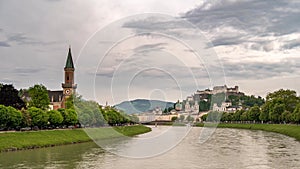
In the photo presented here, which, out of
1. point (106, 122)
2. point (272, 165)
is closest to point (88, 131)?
point (106, 122)

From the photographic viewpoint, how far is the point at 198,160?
1580 inches

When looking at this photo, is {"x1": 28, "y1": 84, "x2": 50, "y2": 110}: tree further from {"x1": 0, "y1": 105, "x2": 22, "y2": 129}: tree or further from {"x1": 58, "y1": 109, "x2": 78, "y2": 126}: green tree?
{"x1": 0, "y1": 105, "x2": 22, "y2": 129}: tree

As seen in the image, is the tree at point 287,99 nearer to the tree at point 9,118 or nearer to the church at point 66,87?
the church at point 66,87

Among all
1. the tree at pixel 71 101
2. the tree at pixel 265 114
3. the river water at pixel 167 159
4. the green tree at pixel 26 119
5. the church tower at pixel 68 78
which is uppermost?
the church tower at pixel 68 78

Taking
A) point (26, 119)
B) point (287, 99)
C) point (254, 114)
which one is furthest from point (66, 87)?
point (26, 119)

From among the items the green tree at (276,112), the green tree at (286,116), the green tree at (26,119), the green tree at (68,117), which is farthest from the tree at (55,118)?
the green tree at (276,112)

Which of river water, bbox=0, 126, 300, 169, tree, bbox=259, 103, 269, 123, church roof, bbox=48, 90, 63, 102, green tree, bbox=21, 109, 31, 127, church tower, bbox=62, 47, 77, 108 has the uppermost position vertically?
church tower, bbox=62, 47, 77, 108

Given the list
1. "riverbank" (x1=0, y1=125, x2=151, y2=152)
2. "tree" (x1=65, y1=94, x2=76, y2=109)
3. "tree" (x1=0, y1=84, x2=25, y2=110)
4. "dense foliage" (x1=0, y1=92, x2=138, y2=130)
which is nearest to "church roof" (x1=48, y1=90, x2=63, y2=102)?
"tree" (x1=65, y1=94, x2=76, y2=109)

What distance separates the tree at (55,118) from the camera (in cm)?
6981

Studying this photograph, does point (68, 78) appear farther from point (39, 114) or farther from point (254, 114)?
point (39, 114)

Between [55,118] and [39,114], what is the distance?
174 inches

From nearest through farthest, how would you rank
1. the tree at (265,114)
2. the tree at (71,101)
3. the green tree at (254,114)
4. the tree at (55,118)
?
the tree at (55,118) < the tree at (71,101) < the tree at (265,114) < the green tree at (254,114)

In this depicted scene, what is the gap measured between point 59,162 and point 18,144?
13195mm

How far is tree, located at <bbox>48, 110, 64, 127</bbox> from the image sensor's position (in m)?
69.8
